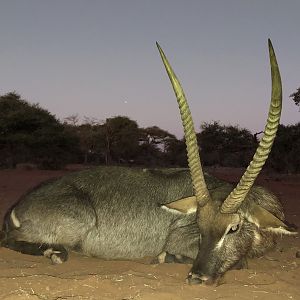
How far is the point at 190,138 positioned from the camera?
4.80m

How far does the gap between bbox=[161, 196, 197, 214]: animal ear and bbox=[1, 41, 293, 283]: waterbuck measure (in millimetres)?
11

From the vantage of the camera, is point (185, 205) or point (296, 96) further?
point (296, 96)

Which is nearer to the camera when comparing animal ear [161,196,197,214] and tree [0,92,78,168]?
animal ear [161,196,197,214]

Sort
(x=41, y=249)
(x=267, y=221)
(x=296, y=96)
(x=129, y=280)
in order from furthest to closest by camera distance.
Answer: (x=296, y=96) < (x=41, y=249) < (x=267, y=221) < (x=129, y=280)

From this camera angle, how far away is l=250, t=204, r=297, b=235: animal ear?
5020 mm

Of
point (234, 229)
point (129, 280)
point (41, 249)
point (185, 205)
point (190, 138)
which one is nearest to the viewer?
point (129, 280)

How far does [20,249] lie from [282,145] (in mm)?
25177

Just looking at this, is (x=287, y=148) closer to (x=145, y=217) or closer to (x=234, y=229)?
(x=145, y=217)

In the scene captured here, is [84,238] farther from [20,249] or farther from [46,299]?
[46,299]

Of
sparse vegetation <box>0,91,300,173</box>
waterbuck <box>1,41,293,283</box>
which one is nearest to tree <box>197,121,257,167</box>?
sparse vegetation <box>0,91,300,173</box>

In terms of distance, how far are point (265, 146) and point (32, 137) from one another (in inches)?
1169

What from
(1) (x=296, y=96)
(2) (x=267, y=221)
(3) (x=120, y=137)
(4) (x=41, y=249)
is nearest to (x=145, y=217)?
(4) (x=41, y=249)

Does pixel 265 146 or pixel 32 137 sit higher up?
pixel 32 137

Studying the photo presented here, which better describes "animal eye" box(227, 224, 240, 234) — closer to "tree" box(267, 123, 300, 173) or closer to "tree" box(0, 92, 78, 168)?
"tree" box(267, 123, 300, 173)
